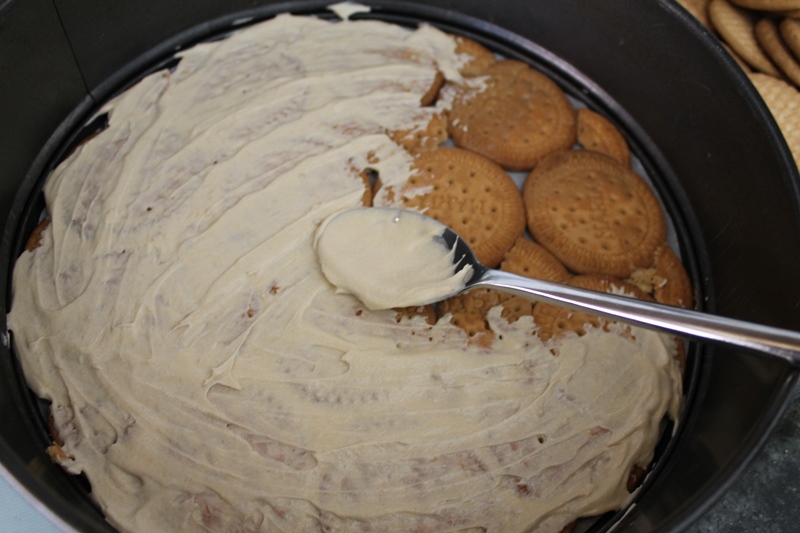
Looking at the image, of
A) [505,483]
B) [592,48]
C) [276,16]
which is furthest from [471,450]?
[276,16]

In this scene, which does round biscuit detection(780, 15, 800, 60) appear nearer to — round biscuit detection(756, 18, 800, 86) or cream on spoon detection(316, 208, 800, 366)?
round biscuit detection(756, 18, 800, 86)

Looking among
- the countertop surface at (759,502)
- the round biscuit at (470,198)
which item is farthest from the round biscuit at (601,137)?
the countertop surface at (759,502)

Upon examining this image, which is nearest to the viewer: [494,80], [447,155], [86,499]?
[86,499]

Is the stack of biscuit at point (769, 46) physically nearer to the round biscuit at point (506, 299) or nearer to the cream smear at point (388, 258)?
the round biscuit at point (506, 299)

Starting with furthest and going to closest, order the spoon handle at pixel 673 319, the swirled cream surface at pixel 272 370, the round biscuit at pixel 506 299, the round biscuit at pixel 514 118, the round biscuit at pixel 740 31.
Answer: the round biscuit at pixel 740 31 < the round biscuit at pixel 514 118 < the round biscuit at pixel 506 299 < the swirled cream surface at pixel 272 370 < the spoon handle at pixel 673 319

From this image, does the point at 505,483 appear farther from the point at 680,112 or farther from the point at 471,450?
the point at 680,112

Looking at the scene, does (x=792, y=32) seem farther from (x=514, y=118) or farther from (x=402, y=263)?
(x=402, y=263)
